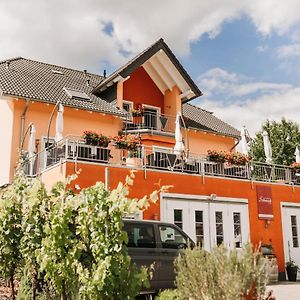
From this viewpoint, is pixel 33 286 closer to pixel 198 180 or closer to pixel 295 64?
pixel 198 180

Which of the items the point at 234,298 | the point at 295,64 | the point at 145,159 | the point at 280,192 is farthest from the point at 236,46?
A: the point at 234,298

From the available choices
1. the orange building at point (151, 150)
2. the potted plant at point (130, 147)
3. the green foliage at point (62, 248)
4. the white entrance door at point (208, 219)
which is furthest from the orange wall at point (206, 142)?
the green foliage at point (62, 248)

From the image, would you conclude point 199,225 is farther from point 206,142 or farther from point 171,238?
point 206,142

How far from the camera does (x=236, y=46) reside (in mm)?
15273

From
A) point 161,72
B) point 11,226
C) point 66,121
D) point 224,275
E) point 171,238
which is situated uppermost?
point 161,72

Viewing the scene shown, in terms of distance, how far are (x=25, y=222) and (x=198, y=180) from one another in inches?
399

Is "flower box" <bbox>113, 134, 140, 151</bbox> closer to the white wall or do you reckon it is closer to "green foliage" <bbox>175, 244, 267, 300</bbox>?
the white wall

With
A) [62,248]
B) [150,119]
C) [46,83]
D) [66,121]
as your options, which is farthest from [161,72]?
[62,248]

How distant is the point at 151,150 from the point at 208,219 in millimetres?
3558

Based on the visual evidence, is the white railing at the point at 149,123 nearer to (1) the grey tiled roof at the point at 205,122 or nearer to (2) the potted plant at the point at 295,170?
(1) the grey tiled roof at the point at 205,122

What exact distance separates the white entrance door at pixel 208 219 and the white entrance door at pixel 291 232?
7.41ft

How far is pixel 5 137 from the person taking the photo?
20.0 metres

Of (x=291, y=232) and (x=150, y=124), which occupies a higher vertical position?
(x=150, y=124)

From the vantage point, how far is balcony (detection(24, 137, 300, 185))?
14930 millimetres
